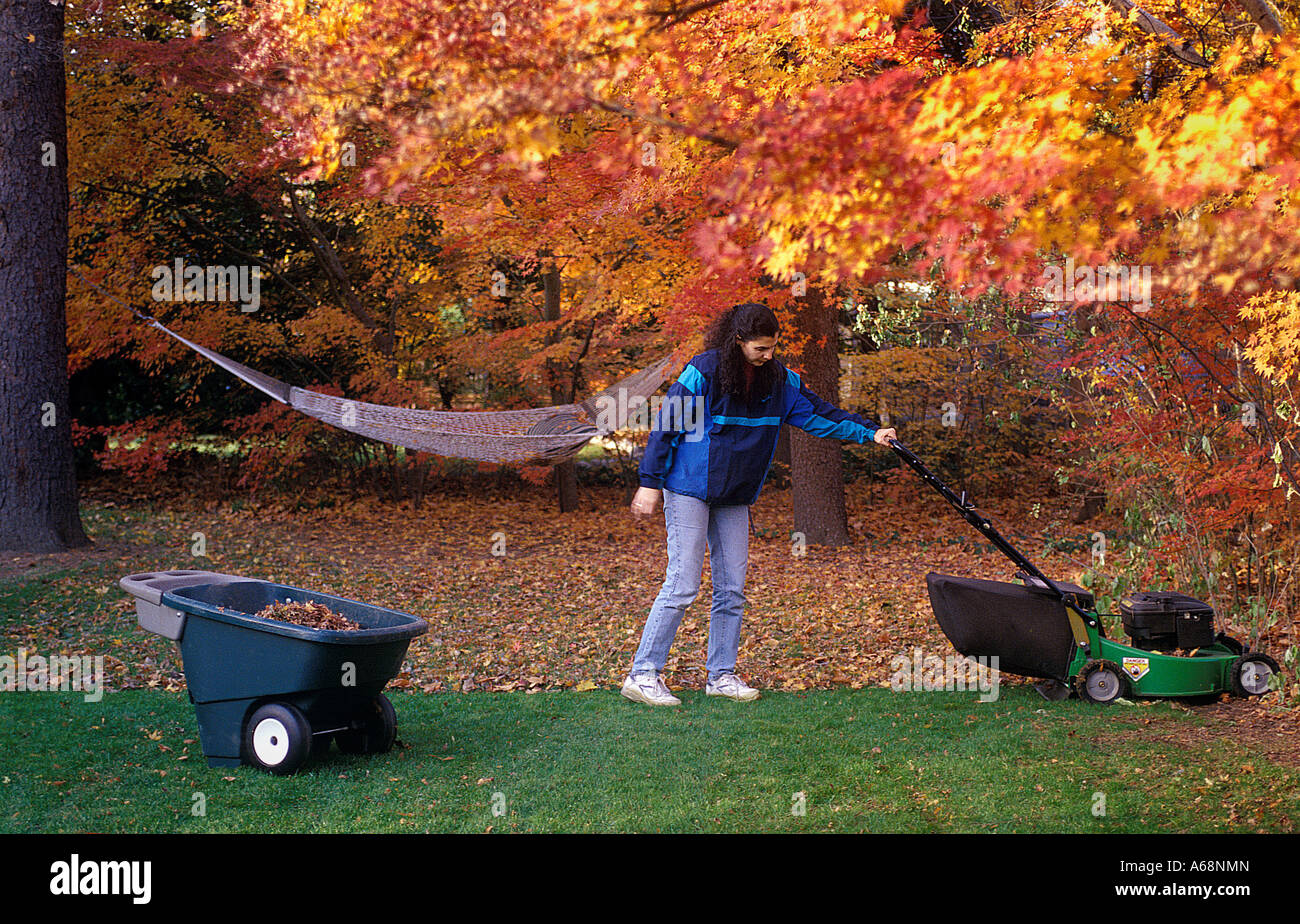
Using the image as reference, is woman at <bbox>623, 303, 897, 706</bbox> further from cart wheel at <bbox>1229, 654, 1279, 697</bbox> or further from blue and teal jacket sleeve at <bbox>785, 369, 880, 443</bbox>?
cart wheel at <bbox>1229, 654, 1279, 697</bbox>

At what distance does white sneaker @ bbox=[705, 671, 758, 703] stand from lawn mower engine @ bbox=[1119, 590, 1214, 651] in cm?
139

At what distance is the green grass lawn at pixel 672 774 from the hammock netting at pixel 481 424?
3.46 meters

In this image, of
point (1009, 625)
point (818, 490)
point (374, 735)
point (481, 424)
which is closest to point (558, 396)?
point (818, 490)

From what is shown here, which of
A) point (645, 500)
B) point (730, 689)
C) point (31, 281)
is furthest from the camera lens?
point (31, 281)

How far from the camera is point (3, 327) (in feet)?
23.1

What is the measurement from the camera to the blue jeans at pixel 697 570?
378cm

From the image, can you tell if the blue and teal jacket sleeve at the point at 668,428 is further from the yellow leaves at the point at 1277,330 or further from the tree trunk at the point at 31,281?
the tree trunk at the point at 31,281

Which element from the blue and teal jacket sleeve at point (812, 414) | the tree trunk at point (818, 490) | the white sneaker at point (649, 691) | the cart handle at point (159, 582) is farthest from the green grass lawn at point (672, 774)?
the tree trunk at point (818, 490)

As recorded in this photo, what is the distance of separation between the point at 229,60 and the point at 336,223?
2.30m

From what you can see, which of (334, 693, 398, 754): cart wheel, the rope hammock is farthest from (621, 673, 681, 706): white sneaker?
the rope hammock

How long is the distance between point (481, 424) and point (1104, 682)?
14.9 ft

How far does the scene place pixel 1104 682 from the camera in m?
3.96

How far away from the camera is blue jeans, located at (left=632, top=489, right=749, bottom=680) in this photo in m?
3.78

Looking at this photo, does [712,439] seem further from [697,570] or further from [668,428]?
[697,570]
